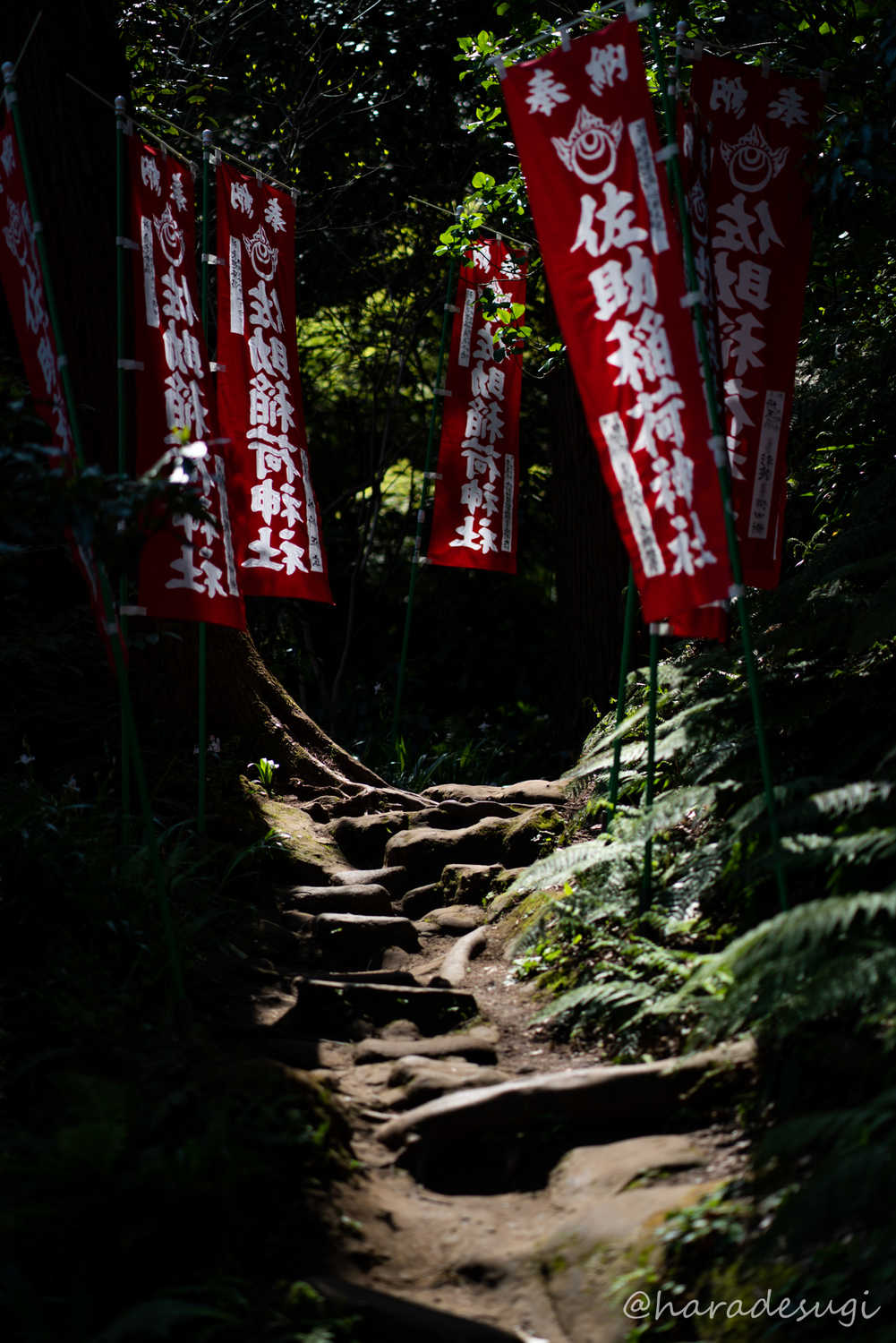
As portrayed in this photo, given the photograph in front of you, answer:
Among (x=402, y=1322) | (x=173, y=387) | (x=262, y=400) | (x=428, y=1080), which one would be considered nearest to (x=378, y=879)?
(x=428, y=1080)

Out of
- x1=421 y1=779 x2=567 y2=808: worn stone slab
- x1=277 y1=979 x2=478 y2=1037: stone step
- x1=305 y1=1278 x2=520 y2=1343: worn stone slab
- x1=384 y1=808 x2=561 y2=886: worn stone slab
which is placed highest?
x1=421 y1=779 x2=567 y2=808: worn stone slab

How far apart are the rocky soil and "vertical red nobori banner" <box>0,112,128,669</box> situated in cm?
175

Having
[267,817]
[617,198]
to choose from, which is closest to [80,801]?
[267,817]

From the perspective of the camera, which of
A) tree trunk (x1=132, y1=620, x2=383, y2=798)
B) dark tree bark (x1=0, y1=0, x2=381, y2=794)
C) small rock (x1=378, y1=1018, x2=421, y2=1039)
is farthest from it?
tree trunk (x1=132, y1=620, x2=383, y2=798)

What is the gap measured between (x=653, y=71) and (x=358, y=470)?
6.66 m

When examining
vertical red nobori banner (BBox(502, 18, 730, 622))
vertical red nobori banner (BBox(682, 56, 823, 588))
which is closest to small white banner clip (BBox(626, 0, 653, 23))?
vertical red nobori banner (BBox(502, 18, 730, 622))

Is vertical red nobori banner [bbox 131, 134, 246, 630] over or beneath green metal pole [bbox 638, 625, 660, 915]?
over

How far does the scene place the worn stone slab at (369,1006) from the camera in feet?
13.3

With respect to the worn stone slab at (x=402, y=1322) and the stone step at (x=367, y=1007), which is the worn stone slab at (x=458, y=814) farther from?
the worn stone slab at (x=402, y=1322)

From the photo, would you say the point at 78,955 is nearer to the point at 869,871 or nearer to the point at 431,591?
the point at 869,871

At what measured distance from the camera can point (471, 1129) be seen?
322 centimetres

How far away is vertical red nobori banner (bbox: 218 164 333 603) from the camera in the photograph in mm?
5188

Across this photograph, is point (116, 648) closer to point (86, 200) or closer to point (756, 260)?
point (756, 260)

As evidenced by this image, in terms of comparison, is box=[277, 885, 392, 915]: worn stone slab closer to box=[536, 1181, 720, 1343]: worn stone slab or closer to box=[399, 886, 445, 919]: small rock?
box=[399, 886, 445, 919]: small rock
